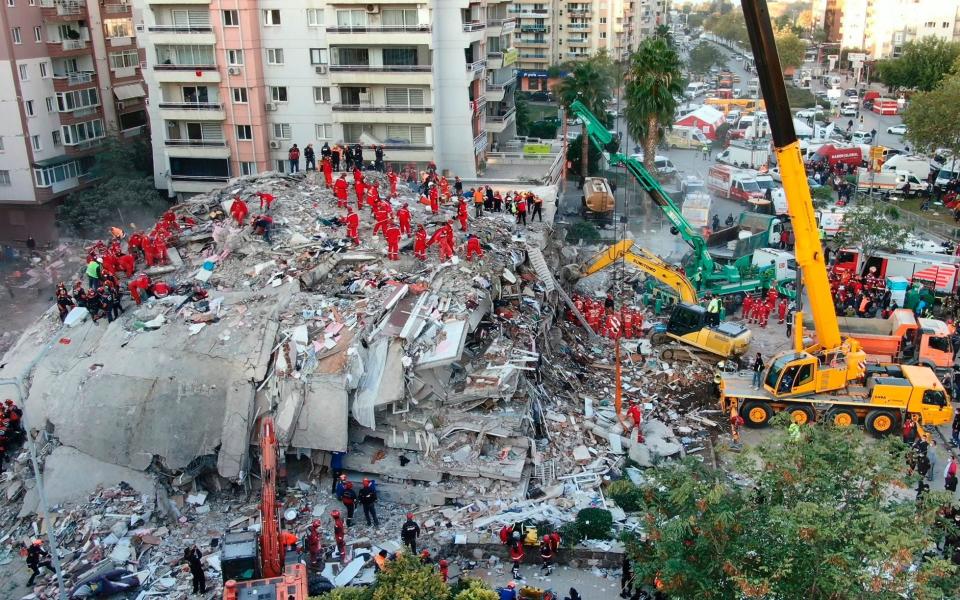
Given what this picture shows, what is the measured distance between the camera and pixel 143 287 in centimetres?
2225

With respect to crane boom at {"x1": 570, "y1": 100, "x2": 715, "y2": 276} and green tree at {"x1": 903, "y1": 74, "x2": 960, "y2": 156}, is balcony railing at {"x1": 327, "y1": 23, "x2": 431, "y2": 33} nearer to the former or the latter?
crane boom at {"x1": 570, "y1": 100, "x2": 715, "y2": 276}

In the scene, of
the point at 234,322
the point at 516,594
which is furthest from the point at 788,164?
the point at 234,322

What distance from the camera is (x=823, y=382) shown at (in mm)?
22156

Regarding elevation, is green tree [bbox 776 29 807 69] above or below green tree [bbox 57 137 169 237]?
above

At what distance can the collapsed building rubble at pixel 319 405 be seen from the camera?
18969 mm

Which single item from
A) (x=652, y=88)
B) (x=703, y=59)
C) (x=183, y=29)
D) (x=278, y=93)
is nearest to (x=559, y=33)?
(x=703, y=59)

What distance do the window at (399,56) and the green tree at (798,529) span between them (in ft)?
94.4

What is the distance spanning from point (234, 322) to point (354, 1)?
852 inches

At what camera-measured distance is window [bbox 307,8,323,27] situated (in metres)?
38.6

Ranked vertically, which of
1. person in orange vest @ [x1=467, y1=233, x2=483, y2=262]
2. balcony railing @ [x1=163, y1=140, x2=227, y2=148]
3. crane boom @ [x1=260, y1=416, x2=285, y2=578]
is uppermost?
balcony railing @ [x1=163, y1=140, x2=227, y2=148]

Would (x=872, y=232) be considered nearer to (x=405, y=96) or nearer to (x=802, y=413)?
(x=802, y=413)

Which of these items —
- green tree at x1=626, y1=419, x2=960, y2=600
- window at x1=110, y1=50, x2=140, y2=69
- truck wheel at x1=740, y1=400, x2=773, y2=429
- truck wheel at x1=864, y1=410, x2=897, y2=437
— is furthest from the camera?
window at x1=110, y1=50, x2=140, y2=69

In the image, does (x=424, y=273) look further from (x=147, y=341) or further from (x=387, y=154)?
(x=387, y=154)

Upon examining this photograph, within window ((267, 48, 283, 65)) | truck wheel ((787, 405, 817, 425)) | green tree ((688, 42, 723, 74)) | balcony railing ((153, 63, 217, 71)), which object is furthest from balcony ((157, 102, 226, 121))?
green tree ((688, 42, 723, 74))
